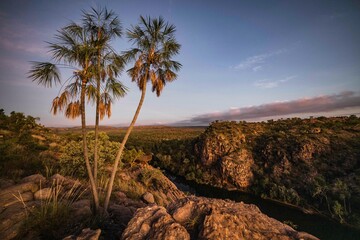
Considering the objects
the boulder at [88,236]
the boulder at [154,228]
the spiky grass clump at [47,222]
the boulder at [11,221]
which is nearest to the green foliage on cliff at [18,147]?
the boulder at [11,221]

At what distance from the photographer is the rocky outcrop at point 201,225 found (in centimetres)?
401

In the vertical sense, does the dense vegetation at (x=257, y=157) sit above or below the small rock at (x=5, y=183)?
below

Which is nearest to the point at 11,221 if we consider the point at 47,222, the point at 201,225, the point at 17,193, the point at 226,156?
the point at 47,222

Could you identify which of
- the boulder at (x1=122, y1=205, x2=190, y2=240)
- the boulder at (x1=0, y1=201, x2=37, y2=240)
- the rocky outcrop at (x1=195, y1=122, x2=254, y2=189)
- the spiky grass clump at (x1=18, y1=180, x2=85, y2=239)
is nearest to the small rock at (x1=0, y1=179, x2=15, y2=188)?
the boulder at (x1=0, y1=201, x2=37, y2=240)

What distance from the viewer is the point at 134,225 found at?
4.41 m

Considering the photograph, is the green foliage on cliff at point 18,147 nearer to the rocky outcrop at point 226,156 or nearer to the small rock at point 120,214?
the small rock at point 120,214

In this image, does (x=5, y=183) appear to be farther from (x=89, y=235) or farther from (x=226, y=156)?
(x=226, y=156)

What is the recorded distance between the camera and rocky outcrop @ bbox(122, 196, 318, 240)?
4.01m

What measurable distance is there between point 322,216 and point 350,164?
1717 centimetres

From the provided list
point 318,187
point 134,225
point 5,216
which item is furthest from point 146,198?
point 318,187

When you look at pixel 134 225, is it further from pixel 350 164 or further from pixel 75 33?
pixel 350 164

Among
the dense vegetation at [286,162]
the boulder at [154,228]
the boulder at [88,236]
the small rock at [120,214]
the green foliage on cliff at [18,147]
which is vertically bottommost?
the dense vegetation at [286,162]

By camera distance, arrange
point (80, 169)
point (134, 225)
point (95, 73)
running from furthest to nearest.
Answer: point (80, 169), point (95, 73), point (134, 225)

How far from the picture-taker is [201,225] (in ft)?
14.1
